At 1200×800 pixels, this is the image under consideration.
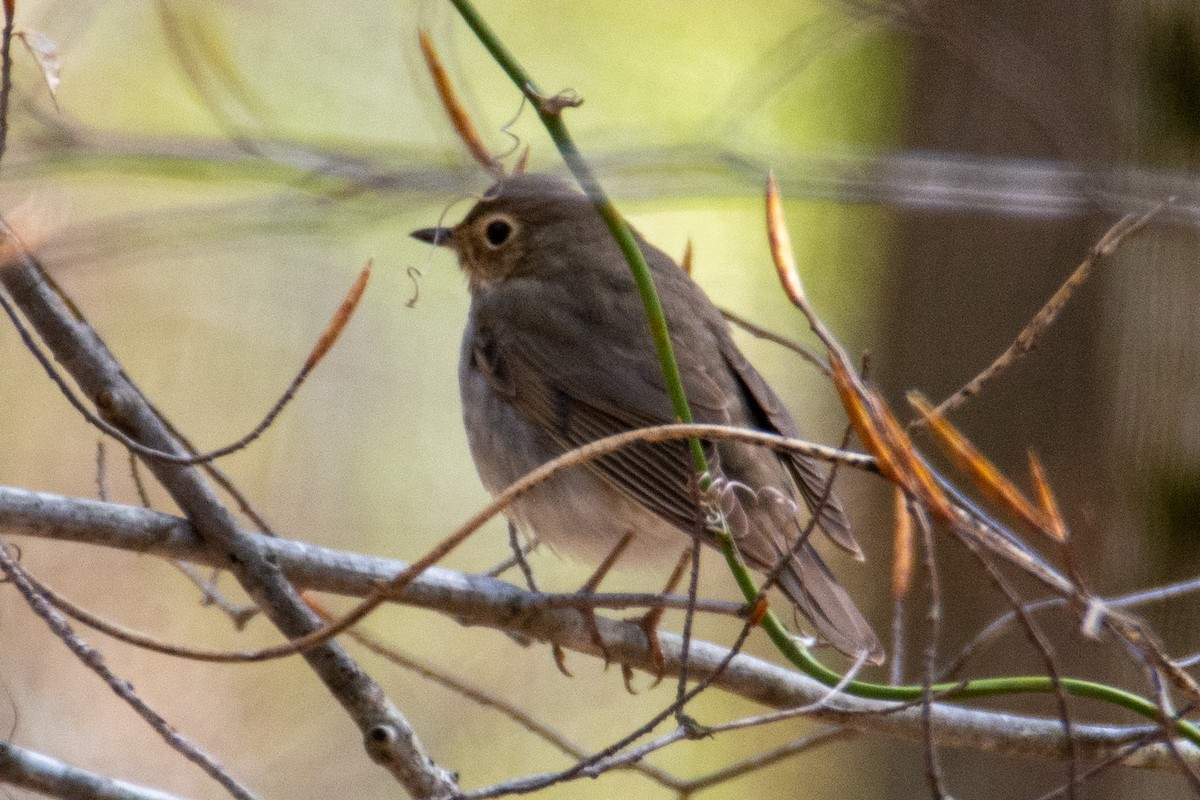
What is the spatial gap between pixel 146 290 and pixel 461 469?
1898mm

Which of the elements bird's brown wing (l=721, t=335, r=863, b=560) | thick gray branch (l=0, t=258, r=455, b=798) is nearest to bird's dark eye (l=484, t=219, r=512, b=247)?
bird's brown wing (l=721, t=335, r=863, b=560)

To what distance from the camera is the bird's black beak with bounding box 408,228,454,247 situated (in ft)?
14.5

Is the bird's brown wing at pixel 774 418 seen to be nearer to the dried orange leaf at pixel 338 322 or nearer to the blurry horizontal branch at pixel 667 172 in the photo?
the blurry horizontal branch at pixel 667 172

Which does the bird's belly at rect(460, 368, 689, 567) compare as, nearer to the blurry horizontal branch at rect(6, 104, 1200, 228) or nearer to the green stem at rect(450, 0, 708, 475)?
the green stem at rect(450, 0, 708, 475)

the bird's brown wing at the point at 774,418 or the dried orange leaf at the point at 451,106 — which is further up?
the bird's brown wing at the point at 774,418

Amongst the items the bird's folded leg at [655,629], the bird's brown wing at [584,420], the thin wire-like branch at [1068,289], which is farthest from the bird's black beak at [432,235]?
the thin wire-like branch at [1068,289]

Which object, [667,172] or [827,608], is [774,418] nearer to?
[827,608]

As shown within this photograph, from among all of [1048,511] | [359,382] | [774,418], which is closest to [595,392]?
[774,418]

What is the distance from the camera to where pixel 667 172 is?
168 centimetres

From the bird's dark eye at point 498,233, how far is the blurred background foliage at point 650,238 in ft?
0.92

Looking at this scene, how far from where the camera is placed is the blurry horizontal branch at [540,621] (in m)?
2.36

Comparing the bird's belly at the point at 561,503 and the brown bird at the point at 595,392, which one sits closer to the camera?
the brown bird at the point at 595,392

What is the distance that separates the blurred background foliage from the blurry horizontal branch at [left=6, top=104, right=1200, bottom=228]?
4.56 ft

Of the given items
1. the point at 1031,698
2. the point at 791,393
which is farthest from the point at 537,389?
the point at 791,393
